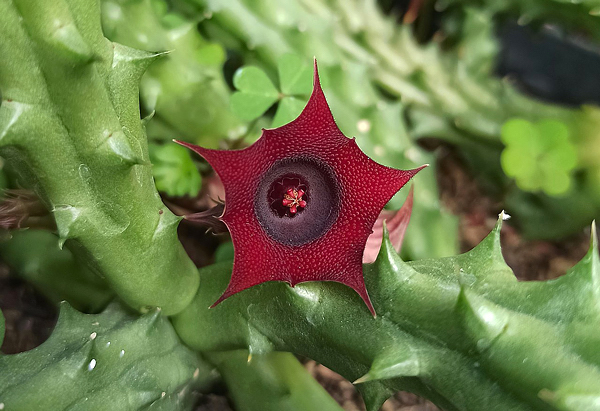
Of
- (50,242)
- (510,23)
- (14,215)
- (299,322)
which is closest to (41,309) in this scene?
(50,242)

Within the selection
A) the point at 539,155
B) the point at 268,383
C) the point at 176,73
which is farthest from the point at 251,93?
the point at 539,155

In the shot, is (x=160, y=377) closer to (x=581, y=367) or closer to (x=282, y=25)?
(x=581, y=367)

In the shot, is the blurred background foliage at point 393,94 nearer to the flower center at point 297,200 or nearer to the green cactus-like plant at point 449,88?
the green cactus-like plant at point 449,88

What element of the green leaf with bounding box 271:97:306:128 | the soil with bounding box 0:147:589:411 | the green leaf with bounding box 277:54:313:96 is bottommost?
the soil with bounding box 0:147:589:411

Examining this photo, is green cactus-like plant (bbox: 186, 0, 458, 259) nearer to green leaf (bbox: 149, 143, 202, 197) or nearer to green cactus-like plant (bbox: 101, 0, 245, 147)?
green cactus-like plant (bbox: 101, 0, 245, 147)

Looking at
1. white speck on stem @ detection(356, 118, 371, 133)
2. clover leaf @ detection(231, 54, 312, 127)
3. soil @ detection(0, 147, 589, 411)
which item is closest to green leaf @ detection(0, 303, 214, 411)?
soil @ detection(0, 147, 589, 411)

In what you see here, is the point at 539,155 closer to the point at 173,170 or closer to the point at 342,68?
the point at 342,68

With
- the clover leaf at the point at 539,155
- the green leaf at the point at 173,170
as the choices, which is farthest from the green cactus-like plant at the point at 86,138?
the clover leaf at the point at 539,155

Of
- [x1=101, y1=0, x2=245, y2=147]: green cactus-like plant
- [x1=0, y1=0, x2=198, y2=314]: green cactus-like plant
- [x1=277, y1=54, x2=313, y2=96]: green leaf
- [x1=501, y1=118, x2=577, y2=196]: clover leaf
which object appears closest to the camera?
[x1=0, y1=0, x2=198, y2=314]: green cactus-like plant
